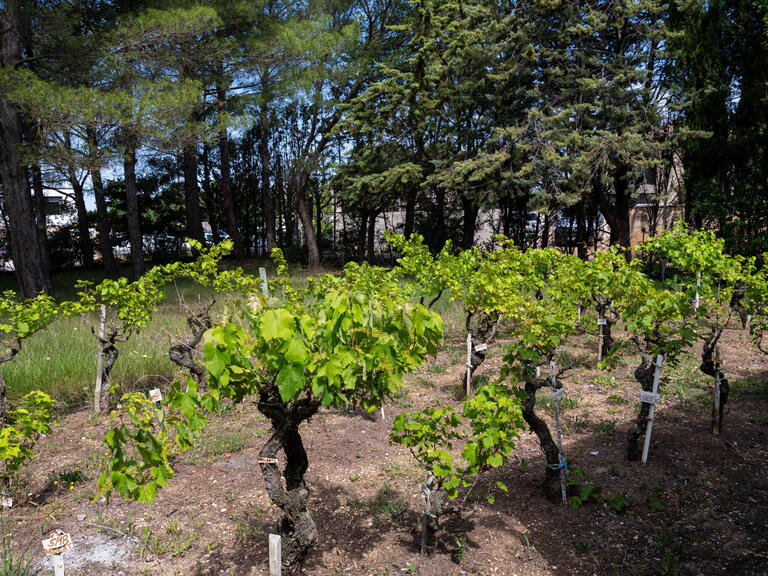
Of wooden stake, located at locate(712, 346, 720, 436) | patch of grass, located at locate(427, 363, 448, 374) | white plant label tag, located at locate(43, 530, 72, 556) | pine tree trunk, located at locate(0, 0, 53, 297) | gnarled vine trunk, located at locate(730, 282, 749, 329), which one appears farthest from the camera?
pine tree trunk, located at locate(0, 0, 53, 297)

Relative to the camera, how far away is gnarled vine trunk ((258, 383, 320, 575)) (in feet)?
8.77

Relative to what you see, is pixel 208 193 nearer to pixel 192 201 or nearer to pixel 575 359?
pixel 192 201

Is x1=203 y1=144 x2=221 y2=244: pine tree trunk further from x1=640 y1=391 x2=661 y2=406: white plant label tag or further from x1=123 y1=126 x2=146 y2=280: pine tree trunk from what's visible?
x1=640 y1=391 x2=661 y2=406: white plant label tag

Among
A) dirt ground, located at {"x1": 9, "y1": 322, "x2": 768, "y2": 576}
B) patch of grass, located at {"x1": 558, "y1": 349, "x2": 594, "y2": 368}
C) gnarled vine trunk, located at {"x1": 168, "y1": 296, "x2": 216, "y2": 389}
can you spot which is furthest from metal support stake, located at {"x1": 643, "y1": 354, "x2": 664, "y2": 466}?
gnarled vine trunk, located at {"x1": 168, "y1": 296, "x2": 216, "y2": 389}

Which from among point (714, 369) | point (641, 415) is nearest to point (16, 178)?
point (641, 415)

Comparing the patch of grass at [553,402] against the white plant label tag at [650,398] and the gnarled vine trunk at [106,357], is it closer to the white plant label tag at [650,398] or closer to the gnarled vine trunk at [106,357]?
the white plant label tag at [650,398]

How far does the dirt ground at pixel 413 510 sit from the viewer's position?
2992 mm

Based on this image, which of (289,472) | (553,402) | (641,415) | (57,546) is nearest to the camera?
(57,546)

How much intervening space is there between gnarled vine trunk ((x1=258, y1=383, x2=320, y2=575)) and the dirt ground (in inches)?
10.7

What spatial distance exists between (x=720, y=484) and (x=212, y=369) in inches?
155

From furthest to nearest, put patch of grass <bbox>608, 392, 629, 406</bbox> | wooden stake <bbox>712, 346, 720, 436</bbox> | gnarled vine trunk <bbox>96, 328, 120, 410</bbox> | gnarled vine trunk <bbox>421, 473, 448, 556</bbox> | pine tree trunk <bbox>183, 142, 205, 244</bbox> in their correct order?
pine tree trunk <bbox>183, 142, 205, 244</bbox>
patch of grass <bbox>608, 392, 629, 406</bbox>
gnarled vine trunk <bbox>96, 328, 120, 410</bbox>
wooden stake <bbox>712, 346, 720, 436</bbox>
gnarled vine trunk <bbox>421, 473, 448, 556</bbox>

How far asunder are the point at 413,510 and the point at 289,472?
1.16 m

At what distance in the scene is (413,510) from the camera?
11.6 feet

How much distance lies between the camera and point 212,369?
1970 millimetres
